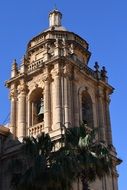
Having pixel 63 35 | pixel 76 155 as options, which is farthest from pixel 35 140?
pixel 63 35

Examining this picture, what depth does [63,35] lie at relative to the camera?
129 ft

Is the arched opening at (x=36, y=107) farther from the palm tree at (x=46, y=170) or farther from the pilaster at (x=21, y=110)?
the palm tree at (x=46, y=170)

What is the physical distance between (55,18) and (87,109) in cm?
869

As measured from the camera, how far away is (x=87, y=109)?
37.5m

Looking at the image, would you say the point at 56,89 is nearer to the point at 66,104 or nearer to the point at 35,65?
the point at 66,104

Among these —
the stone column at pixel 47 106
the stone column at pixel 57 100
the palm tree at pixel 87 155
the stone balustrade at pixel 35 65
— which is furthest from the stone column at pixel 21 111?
the palm tree at pixel 87 155

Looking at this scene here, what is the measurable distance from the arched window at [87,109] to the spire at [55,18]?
23.5 feet

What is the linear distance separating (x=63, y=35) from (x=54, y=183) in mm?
15890

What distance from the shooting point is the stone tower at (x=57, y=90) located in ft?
113

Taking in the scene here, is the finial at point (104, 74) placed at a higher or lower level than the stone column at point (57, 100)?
higher

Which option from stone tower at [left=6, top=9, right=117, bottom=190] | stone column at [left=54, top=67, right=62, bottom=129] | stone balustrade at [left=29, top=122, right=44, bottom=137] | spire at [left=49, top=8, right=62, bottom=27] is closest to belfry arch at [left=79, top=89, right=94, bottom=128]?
stone tower at [left=6, top=9, right=117, bottom=190]

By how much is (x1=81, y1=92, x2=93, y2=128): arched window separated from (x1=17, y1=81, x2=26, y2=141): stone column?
4.12m

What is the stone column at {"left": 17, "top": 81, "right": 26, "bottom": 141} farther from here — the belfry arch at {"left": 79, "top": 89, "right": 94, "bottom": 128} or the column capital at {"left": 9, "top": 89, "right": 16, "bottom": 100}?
the belfry arch at {"left": 79, "top": 89, "right": 94, "bottom": 128}

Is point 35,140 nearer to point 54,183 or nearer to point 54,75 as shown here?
point 54,183
